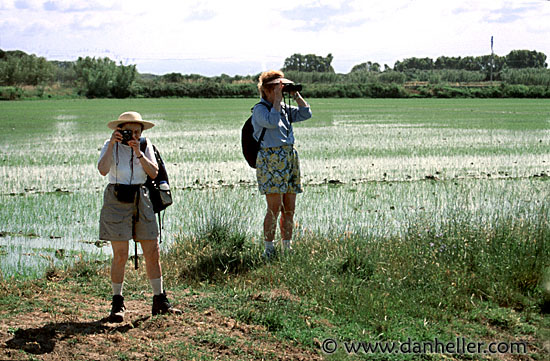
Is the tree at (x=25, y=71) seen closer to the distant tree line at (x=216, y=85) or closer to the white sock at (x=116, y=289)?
the distant tree line at (x=216, y=85)

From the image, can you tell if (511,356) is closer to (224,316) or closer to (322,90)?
(224,316)

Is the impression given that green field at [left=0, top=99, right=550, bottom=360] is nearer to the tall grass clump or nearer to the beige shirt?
the tall grass clump

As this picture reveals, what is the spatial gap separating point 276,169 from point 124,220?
1955 millimetres

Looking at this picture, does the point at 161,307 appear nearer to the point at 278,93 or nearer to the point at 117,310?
the point at 117,310

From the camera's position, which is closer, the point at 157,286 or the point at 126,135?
the point at 126,135

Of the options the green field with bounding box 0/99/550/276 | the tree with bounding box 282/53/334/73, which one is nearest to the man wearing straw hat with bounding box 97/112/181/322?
the green field with bounding box 0/99/550/276

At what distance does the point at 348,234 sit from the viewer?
7.44 m

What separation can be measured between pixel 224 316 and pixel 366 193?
281 inches

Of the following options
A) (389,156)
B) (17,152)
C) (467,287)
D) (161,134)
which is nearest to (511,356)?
(467,287)

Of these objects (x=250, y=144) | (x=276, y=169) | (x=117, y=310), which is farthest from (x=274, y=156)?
(x=117, y=310)

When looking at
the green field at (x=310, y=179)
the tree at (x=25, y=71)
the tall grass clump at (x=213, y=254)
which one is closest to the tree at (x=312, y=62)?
the tree at (x=25, y=71)

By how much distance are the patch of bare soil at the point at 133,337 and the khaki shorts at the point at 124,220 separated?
0.67 meters

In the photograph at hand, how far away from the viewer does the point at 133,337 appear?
463 cm

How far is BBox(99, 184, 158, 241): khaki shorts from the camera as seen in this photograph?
499 centimetres
